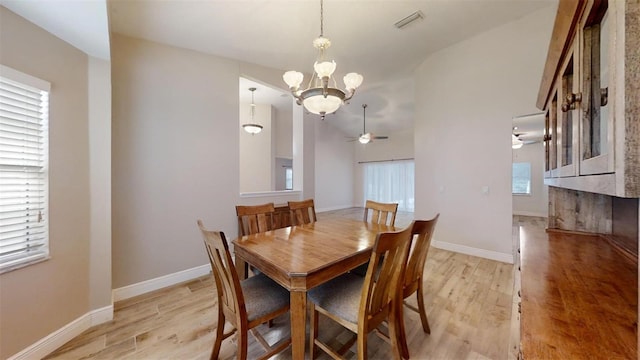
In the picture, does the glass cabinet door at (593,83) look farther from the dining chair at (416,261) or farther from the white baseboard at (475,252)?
the white baseboard at (475,252)

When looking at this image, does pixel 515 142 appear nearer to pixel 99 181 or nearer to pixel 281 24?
pixel 281 24

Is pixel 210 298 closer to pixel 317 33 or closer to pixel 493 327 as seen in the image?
pixel 493 327

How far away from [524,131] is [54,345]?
17.5 feet

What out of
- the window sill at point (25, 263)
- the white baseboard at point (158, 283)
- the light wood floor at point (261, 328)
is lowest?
the light wood floor at point (261, 328)

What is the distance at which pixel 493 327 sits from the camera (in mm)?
1939

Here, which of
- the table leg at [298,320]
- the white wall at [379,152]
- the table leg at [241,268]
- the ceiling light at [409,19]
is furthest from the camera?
A: the white wall at [379,152]

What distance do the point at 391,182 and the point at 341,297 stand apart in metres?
7.51

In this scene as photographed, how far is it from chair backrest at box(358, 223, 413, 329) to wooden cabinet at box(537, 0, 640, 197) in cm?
74

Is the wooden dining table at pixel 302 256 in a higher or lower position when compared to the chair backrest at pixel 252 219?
lower

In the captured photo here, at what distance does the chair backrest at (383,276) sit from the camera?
122 cm

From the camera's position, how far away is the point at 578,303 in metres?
0.79

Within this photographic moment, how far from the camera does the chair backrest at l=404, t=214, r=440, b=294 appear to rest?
1548 millimetres

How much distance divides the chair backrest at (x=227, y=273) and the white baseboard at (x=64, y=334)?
1.43m

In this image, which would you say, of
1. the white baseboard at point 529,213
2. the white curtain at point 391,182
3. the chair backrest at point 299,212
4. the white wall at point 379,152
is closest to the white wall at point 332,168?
the white wall at point 379,152
